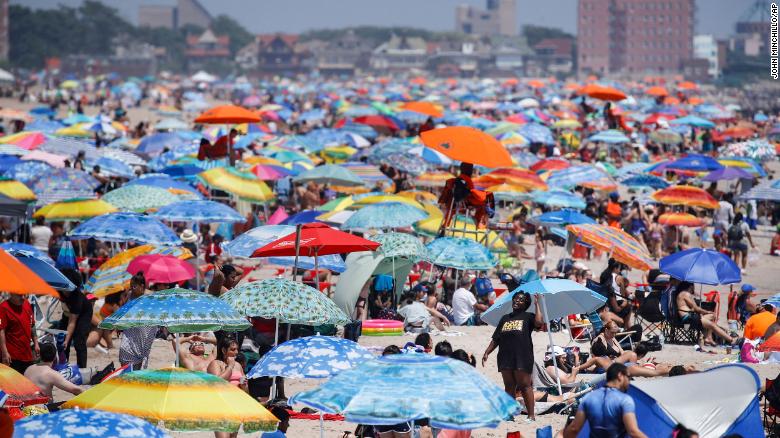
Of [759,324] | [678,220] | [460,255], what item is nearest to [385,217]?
[460,255]

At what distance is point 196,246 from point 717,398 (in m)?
8.61

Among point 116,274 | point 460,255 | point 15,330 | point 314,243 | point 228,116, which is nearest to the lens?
point 15,330

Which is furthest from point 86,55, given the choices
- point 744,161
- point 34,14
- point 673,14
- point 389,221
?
point 389,221

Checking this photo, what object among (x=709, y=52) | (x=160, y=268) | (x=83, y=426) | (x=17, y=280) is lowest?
(x=160, y=268)

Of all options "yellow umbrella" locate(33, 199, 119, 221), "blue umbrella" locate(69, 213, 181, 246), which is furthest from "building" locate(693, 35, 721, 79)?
"blue umbrella" locate(69, 213, 181, 246)

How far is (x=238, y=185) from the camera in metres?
15.9

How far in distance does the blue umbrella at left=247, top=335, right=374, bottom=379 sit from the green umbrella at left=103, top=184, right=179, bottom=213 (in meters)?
6.97

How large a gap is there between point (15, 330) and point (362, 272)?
12.7 ft

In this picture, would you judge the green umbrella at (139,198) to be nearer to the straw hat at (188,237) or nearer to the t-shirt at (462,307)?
the straw hat at (188,237)

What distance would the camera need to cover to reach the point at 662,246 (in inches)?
720

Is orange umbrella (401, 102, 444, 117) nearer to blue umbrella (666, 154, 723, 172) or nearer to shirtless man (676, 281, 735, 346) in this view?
blue umbrella (666, 154, 723, 172)

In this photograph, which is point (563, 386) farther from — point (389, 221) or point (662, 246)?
point (662, 246)

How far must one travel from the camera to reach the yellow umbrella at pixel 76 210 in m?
13.5

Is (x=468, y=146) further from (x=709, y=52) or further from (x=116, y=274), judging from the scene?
(x=709, y=52)
